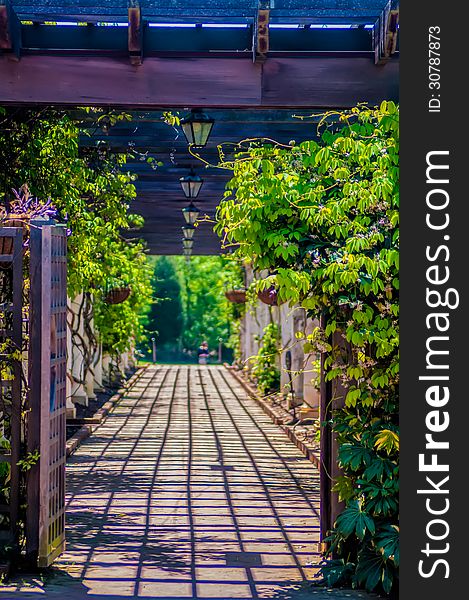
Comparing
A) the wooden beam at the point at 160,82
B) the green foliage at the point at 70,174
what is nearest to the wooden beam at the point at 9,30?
the wooden beam at the point at 160,82

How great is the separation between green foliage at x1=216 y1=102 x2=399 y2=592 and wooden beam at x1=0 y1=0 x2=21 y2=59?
1.90m

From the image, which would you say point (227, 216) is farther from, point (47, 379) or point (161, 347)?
point (161, 347)

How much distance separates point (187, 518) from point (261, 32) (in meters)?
3.89

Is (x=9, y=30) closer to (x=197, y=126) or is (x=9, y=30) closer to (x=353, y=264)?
(x=197, y=126)

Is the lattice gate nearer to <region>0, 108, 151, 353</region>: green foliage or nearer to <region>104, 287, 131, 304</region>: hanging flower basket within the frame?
<region>0, 108, 151, 353</region>: green foliage

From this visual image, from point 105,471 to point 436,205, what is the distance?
6839mm

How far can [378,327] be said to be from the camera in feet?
22.7

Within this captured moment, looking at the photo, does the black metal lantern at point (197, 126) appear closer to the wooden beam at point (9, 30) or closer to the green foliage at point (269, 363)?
the wooden beam at point (9, 30)

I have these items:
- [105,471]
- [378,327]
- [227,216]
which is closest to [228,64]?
[227,216]

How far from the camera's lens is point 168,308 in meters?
47.9

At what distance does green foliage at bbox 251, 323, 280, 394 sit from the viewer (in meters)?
20.7

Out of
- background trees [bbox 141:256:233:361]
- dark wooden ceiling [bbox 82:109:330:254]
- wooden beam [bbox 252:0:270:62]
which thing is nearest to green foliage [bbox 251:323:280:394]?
dark wooden ceiling [bbox 82:109:330:254]

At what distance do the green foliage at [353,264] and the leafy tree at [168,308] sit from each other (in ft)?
131

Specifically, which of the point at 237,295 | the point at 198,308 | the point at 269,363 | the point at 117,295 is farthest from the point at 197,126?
the point at 198,308
